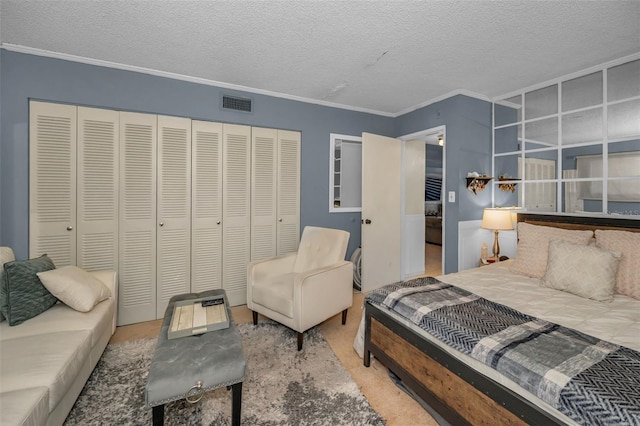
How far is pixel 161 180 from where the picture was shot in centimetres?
294

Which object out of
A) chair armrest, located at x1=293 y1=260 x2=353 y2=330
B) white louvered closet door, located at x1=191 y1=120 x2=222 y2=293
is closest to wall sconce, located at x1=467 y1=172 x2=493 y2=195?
chair armrest, located at x1=293 y1=260 x2=353 y2=330

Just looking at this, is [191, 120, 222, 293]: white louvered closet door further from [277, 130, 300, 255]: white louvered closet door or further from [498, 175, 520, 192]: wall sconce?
[498, 175, 520, 192]: wall sconce

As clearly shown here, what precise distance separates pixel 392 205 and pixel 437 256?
260cm

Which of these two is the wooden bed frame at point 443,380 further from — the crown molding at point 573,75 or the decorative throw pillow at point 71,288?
the decorative throw pillow at point 71,288

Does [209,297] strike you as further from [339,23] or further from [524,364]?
[339,23]

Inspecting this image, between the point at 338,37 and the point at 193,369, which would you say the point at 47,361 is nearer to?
the point at 193,369

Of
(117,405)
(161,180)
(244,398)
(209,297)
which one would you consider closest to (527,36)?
(209,297)

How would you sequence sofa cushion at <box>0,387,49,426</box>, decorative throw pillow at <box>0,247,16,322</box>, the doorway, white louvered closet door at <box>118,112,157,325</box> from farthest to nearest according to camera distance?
1. the doorway
2. white louvered closet door at <box>118,112,157,325</box>
3. decorative throw pillow at <box>0,247,16,322</box>
4. sofa cushion at <box>0,387,49,426</box>

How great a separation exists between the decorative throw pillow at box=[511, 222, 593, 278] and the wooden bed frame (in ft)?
1.52

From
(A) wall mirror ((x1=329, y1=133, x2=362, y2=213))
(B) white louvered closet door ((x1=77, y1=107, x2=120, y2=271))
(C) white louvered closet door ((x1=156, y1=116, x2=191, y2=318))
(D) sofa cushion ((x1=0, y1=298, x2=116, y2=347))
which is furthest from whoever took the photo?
(A) wall mirror ((x1=329, y1=133, x2=362, y2=213))

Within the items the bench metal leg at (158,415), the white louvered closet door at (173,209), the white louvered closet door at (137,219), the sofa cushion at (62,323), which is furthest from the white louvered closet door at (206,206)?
the bench metal leg at (158,415)

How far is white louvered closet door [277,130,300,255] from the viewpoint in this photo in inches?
140

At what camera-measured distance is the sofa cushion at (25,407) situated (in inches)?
42.5

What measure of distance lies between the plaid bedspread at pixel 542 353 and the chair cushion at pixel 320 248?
3.23 ft
